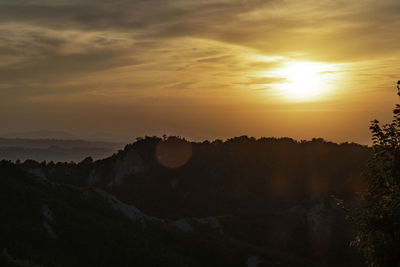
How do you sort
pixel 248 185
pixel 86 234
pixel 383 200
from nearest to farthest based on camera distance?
1. pixel 383 200
2. pixel 86 234
3. pixel 248 185

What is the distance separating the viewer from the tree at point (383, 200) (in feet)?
61.8

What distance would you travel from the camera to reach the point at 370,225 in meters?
20.6

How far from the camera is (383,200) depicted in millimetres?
19391

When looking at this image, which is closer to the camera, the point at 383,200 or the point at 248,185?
the point at 383,200

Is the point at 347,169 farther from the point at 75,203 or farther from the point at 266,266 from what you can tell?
the point at 75,203

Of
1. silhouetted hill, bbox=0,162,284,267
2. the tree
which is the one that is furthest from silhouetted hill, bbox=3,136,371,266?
the tree

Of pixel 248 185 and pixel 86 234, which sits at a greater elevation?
pixel 248 185

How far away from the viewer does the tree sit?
61.8 feet

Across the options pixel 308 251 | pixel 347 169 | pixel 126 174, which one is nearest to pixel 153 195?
pixel 126 174

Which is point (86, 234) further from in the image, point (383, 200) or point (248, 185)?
point (248, 185)

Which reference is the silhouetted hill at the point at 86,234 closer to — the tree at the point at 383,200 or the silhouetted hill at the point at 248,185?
the silhouetted hill at the point at 248,185

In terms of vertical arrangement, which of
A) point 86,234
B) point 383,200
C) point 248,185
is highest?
point 383,200

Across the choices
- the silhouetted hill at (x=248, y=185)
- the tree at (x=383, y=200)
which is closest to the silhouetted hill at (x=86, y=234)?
the silhouetted hill at (x=248, y=185)

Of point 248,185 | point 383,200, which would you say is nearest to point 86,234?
point 383,200
